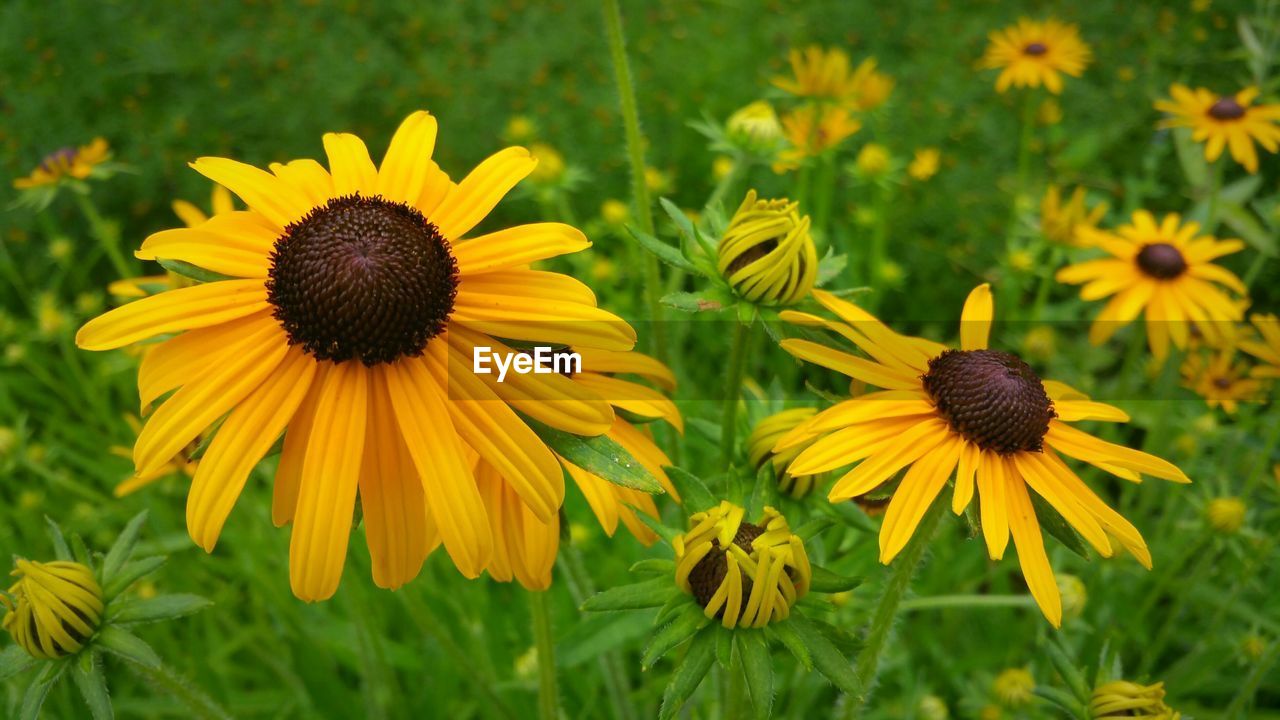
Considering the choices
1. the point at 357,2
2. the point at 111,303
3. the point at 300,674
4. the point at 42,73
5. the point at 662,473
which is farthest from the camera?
the point at 357,2

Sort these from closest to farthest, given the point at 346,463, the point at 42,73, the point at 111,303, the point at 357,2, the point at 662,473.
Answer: the point at 346,463, the point at 662,473, the point at 111,303, the point at 42,73, the point at 357,2

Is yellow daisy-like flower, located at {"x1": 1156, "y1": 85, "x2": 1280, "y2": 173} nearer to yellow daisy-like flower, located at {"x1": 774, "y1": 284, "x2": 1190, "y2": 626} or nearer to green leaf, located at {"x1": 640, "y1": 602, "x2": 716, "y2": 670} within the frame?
yellow daisy-like flower, located at {"x1": 774, "y1": 284, "x2": 1190, "y2": 626}

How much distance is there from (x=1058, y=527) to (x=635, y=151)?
0.78m

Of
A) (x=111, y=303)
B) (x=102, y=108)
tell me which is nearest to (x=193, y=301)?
(x=111, y=303)

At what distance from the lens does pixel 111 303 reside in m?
3.24

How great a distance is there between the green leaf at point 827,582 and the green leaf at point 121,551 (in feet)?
2.60

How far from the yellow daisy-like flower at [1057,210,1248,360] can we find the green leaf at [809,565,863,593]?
1.32 m

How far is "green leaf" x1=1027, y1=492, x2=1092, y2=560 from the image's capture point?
929 mm

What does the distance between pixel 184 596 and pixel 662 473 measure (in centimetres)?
58

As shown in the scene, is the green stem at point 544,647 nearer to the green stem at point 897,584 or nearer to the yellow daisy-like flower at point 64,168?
the green stem at point 897,584

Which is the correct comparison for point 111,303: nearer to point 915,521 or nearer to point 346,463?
point 346,463

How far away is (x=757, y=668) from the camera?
87cm

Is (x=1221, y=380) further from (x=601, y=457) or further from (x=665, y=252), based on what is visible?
(x=601, y=457)

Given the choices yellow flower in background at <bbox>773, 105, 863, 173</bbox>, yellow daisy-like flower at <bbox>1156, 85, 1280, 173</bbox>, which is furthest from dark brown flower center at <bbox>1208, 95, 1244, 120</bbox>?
yellow flower in background at <bbox>773, 105, 863, 173</bbox>
